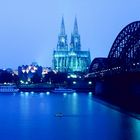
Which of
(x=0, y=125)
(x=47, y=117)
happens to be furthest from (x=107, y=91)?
(x=0, y=125)

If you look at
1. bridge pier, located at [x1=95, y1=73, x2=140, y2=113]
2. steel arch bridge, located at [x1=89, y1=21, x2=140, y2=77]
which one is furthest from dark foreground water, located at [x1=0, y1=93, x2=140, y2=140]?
steel arch bridge, located at [x1=89, y1=21, x2=140, y2=77]

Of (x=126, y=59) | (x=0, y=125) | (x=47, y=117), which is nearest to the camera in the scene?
(x=0, y=125)

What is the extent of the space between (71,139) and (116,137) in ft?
11.7

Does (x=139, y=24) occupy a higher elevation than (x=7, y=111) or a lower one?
higher

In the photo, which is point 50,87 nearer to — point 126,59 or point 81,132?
point 126,59

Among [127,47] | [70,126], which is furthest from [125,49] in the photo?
[70,126]

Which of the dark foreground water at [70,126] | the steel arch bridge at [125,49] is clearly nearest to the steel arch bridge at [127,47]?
the steel arch bridge at [125,49]

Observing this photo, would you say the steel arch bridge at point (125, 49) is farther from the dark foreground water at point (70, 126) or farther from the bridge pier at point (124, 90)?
the dark foreground water at point (70, 126)

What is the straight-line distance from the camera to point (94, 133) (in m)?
51.2

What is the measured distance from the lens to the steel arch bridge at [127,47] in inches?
3903

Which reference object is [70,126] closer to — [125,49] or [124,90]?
[124,90]

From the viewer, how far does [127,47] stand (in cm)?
10762

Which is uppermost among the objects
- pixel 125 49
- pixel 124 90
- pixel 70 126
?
pixel 125 49

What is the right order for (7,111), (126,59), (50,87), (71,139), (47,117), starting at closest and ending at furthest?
(71,139), (47,117), (7,111), (126,59), (50,87)
